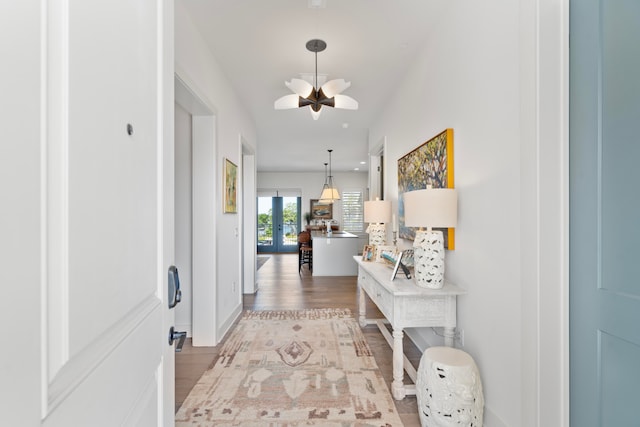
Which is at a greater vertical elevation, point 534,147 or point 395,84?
point 395,84

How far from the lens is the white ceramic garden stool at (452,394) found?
5.27ft

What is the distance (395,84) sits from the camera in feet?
11.7

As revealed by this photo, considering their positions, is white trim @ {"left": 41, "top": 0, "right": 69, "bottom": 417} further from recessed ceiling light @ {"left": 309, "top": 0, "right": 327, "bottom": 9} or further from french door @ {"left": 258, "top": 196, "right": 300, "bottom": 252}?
french door @ {"left": 258, "top": 196, "right": 300, "bottom": 252}

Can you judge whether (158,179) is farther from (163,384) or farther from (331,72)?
(331,72)

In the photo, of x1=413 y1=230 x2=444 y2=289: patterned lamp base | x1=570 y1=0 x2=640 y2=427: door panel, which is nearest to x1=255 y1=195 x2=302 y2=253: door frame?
x1=413 y1=230 x2=444 y2=289: patterned lamp base

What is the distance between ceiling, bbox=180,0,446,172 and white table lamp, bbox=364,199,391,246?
54.4 inches

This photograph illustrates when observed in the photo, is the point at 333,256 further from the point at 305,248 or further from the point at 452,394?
the point at 452,394

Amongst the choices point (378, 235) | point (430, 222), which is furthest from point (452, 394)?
point (378, 235)

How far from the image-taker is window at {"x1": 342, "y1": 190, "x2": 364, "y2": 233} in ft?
34.2

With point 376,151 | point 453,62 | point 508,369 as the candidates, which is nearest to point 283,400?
point 508,369

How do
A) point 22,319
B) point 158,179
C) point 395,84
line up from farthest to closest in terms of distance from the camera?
point 395,84
point 158,179
point 22,319

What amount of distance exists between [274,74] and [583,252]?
3.08m

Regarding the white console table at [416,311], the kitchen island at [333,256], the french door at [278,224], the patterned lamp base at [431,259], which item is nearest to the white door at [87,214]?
the white console table at [416,311]

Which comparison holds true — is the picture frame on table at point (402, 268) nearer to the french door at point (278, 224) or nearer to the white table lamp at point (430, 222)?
the white table lamp at point (430, 222)
